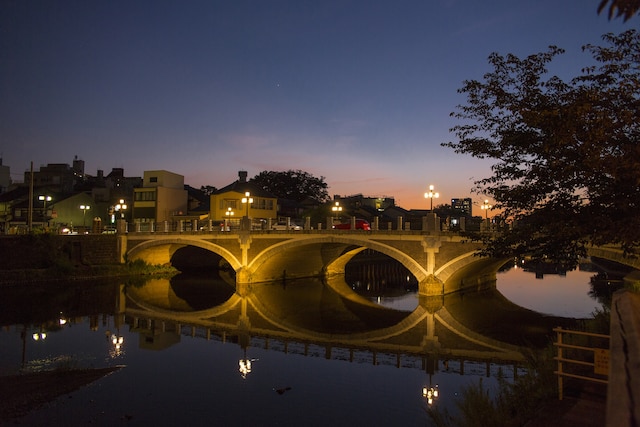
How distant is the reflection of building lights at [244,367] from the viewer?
61.5 ft

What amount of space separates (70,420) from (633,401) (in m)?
13.7

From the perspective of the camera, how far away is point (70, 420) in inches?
523

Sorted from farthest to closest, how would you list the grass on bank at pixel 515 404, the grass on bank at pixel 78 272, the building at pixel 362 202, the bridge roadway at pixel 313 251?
the building at pixel 362 202, the grass on bank at pixel 78 272, the bridge roadway at pixel 313 251, the grass on bank at pixel 515 404

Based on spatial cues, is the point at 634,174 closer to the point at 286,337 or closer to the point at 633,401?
the point at 633,401

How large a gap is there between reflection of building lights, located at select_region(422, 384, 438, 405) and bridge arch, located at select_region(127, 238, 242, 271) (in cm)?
2909

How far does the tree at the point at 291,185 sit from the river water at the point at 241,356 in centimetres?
5983

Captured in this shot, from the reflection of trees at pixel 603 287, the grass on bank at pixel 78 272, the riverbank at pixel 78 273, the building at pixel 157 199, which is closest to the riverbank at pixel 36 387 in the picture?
the riverbank at pixel 78 273

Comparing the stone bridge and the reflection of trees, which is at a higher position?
the stone bridge

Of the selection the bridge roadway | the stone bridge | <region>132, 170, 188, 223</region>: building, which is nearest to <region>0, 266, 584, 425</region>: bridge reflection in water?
the stone bridge

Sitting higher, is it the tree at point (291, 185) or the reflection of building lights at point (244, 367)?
the tree at point (291, 185)

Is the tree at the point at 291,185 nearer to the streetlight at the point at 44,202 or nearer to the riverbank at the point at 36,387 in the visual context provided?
the streetlight at the point at 44,202

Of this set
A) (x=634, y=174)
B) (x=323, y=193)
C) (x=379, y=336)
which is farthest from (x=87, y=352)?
(x=323, y=193)

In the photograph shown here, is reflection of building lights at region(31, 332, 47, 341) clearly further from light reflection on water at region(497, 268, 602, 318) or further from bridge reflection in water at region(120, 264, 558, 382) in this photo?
light reflection on water at region(497, 268, 602, 318)

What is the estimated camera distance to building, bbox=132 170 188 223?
215 ft
